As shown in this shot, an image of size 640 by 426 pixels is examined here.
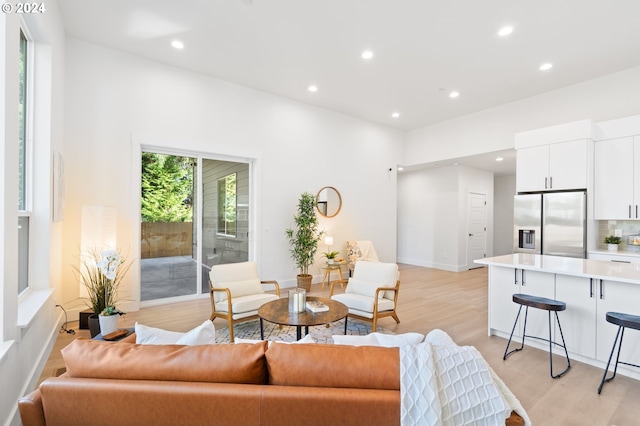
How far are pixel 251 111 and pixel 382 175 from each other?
3529 mm

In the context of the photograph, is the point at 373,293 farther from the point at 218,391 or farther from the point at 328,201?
the point at 328,201

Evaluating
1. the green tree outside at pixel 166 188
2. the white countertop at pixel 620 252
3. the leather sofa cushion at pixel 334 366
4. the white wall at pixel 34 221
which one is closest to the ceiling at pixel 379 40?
the white wall at pixel 34 221

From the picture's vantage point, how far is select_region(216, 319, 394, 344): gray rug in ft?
11.5

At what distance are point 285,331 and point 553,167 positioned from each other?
4.83m

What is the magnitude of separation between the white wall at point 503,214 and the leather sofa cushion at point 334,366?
32.0 ft

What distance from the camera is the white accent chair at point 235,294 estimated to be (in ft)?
11.4

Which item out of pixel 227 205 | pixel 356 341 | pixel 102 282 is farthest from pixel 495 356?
pixel 227 205

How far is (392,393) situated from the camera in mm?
1250

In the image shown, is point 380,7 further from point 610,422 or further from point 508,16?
point 610,422

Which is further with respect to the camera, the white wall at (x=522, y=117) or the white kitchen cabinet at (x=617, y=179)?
the white wall at (x=522, y=117)

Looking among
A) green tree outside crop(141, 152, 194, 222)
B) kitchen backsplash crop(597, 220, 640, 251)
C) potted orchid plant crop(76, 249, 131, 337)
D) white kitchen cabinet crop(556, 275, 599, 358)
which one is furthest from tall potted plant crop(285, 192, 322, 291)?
kitchen backsplash crop(597, 220, 640, 251)

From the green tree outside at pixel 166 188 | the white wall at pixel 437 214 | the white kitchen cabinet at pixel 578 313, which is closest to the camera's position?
the white kitchen cabinet at pixel 578 313

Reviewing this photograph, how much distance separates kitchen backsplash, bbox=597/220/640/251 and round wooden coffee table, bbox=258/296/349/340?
4.66m

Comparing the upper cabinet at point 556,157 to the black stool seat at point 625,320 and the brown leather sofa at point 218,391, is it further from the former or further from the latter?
the brown leather sofa at point 218,391
